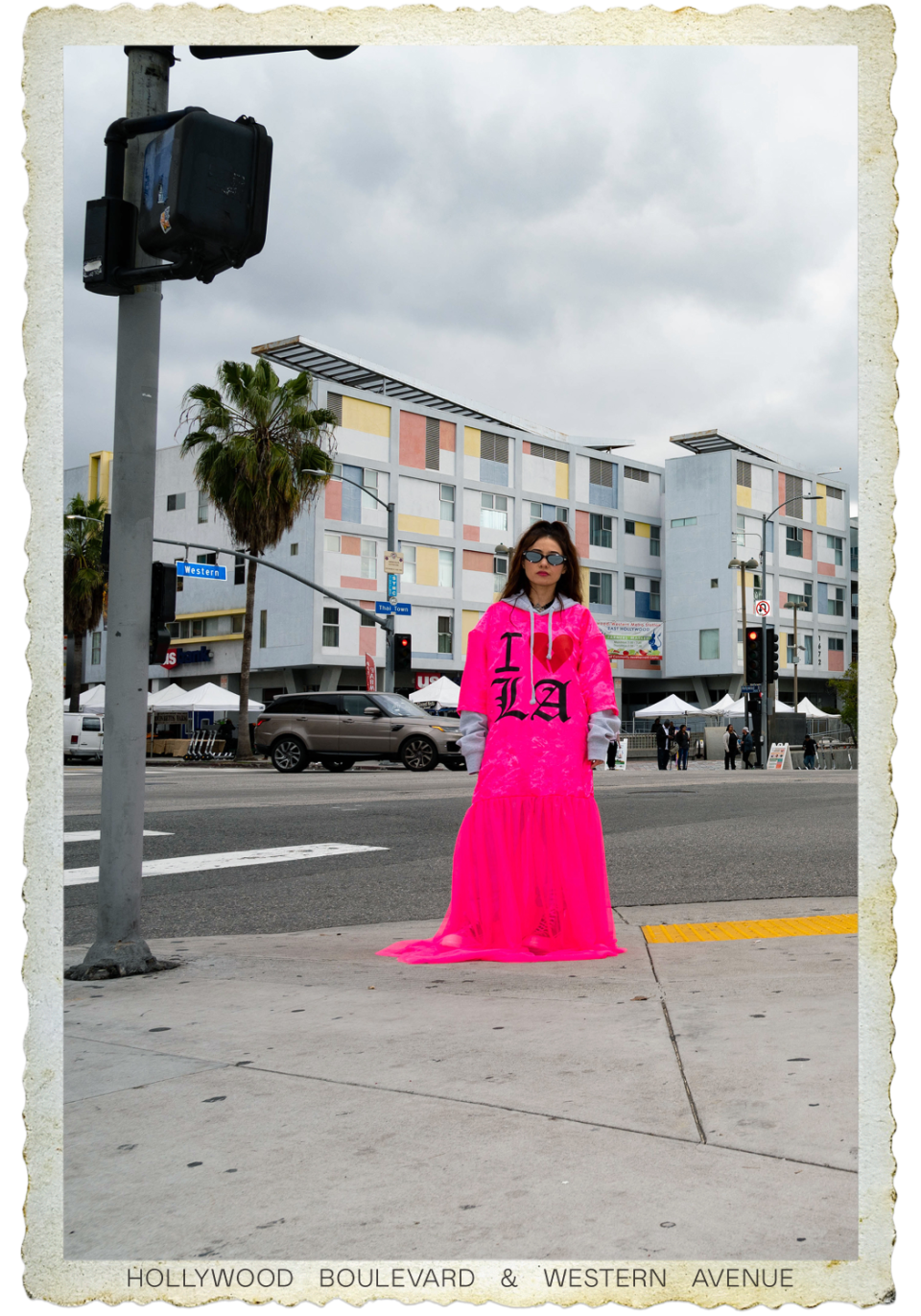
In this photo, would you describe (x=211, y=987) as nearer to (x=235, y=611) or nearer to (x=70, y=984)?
(x=70, y=984)

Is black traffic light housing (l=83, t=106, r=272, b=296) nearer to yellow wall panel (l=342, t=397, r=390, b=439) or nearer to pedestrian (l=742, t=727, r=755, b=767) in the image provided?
pedestrian (l=742, t=727, r=755, b=767)

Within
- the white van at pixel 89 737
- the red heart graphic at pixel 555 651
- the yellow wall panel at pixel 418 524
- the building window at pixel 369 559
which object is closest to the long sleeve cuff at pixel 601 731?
the red heart graphic at pixel 555 651

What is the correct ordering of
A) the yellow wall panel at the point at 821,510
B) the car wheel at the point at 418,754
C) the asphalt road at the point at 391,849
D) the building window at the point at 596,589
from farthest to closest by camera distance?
the car wheel at the point at 418,754 < the asphalt road at the point at 391,849 < the building window at the point at 596,589 < the yellow wall panel at the point at 821,510

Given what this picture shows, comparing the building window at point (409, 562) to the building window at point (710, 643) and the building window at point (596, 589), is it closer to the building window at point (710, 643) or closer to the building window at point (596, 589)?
the building window at point (710, 643)

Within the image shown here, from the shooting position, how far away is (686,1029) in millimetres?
3248

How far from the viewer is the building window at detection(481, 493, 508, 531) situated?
4750 centimetres

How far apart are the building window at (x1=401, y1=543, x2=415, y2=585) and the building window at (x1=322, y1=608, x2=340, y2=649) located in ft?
11.2

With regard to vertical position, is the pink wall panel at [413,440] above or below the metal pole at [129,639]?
above

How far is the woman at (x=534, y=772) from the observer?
462cm

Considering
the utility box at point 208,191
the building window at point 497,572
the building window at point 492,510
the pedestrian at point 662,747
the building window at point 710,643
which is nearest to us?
the utility box at point 208,191

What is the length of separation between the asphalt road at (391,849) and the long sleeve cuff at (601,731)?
1023mm

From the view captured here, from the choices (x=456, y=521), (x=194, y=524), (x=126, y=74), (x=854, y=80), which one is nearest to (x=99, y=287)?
(x=126, y=74)

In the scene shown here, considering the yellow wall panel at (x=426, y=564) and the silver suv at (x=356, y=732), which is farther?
the yellow wall panel at (x=426, y=564)

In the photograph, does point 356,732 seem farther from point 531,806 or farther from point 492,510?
point 492,510
